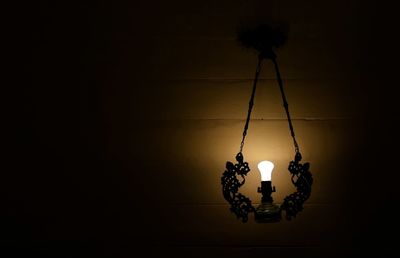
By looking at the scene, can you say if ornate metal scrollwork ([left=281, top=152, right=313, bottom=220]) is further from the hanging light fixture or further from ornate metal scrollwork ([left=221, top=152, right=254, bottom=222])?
ornate metal scrollwork ([left=221, top=152, right=254, bottom=222])

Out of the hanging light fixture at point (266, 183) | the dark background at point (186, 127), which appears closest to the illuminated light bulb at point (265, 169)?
the hanging light fixture at point (266, 183)

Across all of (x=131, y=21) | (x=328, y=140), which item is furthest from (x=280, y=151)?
(x=131, y=21)

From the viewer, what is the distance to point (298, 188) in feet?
5.19

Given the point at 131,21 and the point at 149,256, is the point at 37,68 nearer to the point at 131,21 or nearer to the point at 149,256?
the point at 131,21

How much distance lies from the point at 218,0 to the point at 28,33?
2.16ft

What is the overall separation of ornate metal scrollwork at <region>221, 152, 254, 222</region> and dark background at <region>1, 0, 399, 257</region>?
144 mm

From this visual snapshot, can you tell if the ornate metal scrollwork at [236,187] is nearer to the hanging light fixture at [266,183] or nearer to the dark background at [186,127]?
the hanging light fixture at [266,183]

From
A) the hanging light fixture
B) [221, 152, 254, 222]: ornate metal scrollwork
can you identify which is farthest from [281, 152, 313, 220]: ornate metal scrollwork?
[221, 152, 254, 222]: ornate metal scrollwork

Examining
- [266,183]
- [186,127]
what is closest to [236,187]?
[266,183]

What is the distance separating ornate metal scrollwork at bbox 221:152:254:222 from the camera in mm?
1578

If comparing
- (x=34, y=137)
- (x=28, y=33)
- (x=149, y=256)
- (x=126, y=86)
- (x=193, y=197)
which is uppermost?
(x=28, y=33)

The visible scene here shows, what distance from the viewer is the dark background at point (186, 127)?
68.1 inches

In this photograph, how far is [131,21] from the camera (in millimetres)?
1778

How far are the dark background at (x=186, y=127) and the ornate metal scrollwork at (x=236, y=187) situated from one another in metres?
0.14
